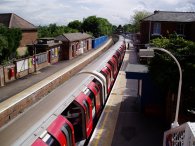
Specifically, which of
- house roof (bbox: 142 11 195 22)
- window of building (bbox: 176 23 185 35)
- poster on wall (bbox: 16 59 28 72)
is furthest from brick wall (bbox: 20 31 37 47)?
window of building (bbox: 176 23 185 35)

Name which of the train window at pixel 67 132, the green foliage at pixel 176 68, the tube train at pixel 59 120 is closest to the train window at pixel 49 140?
the tube train at pixel 59 120

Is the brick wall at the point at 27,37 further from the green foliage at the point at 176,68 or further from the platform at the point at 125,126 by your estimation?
the green foliage at the point at 176,68

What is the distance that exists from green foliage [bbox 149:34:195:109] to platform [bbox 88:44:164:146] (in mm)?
2580

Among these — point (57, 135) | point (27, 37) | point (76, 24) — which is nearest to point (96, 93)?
point (57, 135)

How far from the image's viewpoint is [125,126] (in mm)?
17328

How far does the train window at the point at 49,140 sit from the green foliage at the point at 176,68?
8.28 m

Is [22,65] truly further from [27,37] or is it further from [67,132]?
[67,132]

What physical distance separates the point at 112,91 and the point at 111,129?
8.88 metres

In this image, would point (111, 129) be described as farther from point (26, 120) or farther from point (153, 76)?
point (26, 120)

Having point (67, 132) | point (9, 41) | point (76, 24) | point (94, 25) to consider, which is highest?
point (76, 24)

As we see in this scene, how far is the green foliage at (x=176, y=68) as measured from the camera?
15.3m

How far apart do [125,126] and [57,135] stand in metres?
7.97

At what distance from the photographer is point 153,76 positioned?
17609 mm

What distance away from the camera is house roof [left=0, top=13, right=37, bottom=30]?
1775 inches
